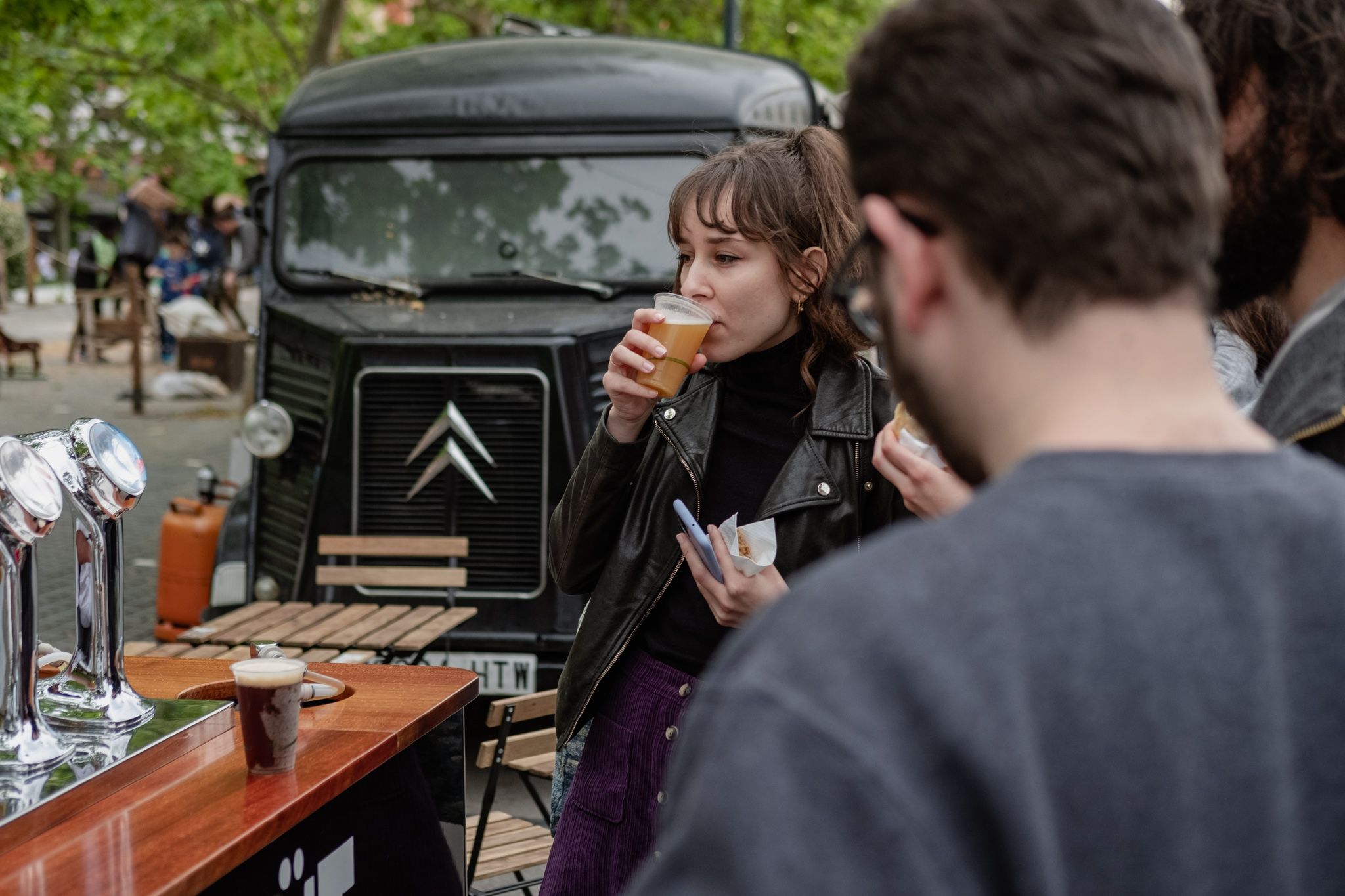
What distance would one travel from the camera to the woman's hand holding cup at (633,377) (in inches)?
96.7

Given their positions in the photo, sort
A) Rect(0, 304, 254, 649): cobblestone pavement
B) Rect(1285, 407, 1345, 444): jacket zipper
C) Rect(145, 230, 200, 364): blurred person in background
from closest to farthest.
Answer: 1. Rect(1285, 407, 1345, 444): jacket zipper
2. Rect(0, 304, 254, 649): cobblestone pavement
3. Rect(145, 230, 200, 364): blurred person in background

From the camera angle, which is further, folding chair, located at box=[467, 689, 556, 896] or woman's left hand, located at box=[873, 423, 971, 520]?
folding chair, located at box=[467, 689, 556, 896]

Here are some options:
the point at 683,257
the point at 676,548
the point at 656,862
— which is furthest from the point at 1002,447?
the point at 683,257

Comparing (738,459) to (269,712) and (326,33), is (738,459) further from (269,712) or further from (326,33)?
(326,33)

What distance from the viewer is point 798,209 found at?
2486 mm

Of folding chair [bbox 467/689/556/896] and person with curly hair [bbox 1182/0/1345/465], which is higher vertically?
person with curly hair [bbox 1182/0/1345/465]

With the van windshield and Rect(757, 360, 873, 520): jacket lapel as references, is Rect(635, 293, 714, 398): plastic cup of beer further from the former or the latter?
the van windshield

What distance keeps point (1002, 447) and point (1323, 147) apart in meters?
0.66

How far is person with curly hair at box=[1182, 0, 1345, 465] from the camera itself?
4.59 ft

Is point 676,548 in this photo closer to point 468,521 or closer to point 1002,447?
point 1002,447

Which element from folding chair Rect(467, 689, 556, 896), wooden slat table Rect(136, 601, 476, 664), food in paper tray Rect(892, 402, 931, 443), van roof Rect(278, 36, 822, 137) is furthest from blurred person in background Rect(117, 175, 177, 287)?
food in paper tray Rect(892, 402, 931, 443)

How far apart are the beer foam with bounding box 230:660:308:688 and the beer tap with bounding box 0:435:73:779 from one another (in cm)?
29

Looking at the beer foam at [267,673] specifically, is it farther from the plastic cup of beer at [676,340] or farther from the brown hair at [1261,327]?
the brown hair at [1261,327]

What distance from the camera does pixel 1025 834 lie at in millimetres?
861
